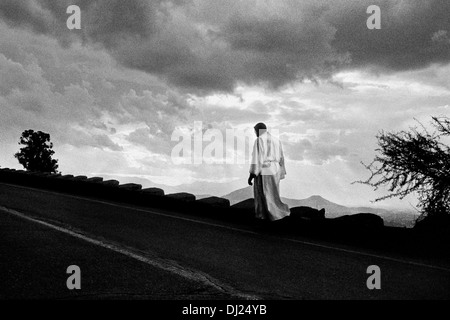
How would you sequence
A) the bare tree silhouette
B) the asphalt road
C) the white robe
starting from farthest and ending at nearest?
the bare tree silhouette → the white robe → the asphalt road

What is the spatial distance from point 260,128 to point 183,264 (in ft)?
17.2

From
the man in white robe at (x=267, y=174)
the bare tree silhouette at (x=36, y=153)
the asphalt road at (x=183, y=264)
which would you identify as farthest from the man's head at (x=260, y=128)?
the bare tree silhouette at (x=36, y=153)

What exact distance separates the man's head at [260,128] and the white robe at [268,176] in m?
0.07

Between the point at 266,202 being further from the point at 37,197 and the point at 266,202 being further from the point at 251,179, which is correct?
the point at 37,197

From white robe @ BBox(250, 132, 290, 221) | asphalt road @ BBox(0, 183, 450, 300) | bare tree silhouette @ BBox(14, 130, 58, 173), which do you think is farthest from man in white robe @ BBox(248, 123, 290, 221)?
bare tree silhouette @ BBox(14, 130, 58, 173)

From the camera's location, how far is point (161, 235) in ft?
26.0

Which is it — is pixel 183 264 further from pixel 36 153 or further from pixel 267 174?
pixel 36 153

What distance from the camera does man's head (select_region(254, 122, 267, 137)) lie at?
10.5 meters

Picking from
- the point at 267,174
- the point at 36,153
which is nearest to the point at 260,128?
the point at 267,174

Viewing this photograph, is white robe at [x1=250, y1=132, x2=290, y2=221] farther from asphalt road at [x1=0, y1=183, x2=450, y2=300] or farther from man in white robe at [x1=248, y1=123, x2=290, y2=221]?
asphalt road at [x1=0, y1=183, x2=450, y2=300]

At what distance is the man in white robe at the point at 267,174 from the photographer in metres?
10.2

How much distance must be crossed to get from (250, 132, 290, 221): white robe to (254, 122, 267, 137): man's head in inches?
2.7

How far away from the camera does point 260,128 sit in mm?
10508

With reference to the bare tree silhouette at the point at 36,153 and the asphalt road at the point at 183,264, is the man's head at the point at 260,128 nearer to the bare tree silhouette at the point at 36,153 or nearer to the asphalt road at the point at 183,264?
the asphalt road at the point at 183,264
